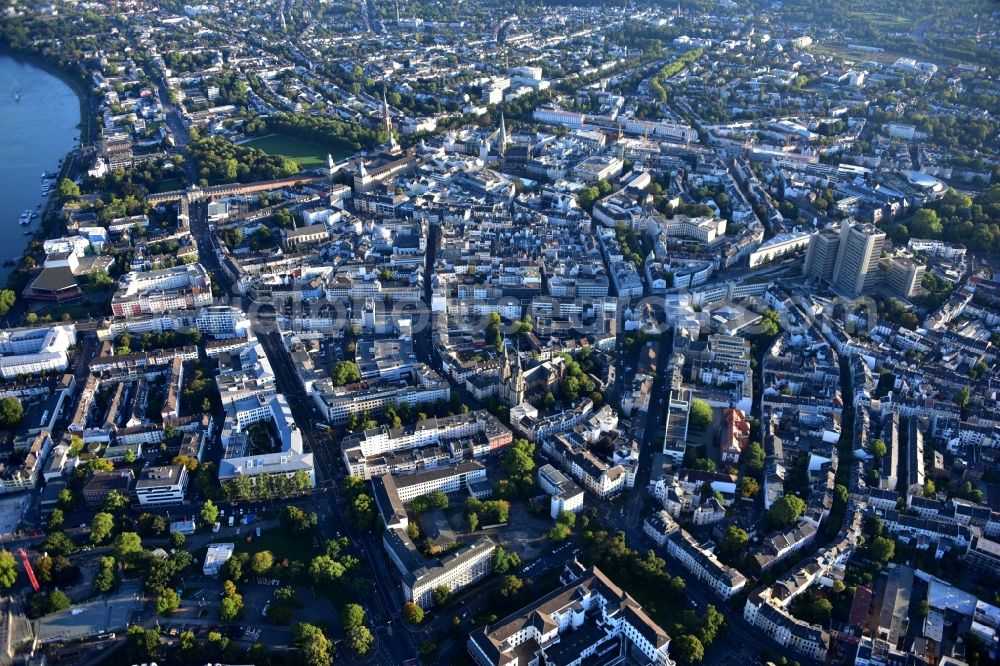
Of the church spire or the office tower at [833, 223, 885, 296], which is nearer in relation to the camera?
the office tower at [833, 223, 885, 296]

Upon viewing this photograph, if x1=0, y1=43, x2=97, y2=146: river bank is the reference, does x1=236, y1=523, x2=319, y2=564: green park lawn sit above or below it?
below

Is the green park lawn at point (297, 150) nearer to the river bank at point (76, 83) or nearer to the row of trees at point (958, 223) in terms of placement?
the river bank at point (76, 83)

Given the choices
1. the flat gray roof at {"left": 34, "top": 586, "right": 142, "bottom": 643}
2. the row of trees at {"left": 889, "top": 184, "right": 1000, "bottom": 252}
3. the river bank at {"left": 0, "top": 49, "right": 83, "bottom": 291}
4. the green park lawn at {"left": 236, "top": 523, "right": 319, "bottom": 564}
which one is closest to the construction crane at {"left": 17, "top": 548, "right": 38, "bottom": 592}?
the flat gray roof at {"left": 34, "top": 586, "right": 142, "bottom": 643}

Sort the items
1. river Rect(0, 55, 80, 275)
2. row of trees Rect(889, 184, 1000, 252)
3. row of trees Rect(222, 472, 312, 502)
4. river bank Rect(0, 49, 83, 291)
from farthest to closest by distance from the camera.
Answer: river Rect(0, 55, 80, 275)
river bank Rect(0, 49, 83, 291)
row of trees Rect(889, 184, 1000, 252)
row of trees Rect(222, 472, 312, 502)

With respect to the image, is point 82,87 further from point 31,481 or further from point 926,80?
point 926,80

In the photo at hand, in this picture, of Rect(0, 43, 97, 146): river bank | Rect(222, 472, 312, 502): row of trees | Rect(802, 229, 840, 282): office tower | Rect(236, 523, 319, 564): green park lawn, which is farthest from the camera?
Rect(0, 43, 97, 146): river bank

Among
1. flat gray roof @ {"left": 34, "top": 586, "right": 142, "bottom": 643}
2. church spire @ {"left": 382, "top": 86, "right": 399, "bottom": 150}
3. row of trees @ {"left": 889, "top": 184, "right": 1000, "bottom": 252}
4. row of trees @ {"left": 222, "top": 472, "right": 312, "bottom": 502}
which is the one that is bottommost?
flat gray roof @ {"left": 34, "top": 586, "right": 142, "bottom": 643}

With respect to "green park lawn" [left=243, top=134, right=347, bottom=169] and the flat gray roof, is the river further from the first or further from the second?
the flat gray roof
